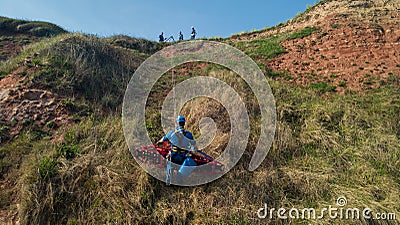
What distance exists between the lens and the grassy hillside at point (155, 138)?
4.89 metres

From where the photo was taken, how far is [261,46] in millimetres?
15070

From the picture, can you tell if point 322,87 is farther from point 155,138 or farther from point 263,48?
point 155,138

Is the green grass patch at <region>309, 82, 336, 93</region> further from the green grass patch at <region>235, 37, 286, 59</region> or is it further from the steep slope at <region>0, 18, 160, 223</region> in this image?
the steep slope at <region>0, 18, 160, 223</region>

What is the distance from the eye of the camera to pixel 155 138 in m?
7.08

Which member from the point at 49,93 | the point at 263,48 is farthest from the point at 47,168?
the point at 263,48

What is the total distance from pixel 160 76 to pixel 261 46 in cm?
658

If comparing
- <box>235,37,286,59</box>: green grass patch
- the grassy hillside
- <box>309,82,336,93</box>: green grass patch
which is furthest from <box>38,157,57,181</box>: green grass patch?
<box>235,37,286,59</box>: green grass patch

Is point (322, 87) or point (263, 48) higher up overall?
point (263, 48)

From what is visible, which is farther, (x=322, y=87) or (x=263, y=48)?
(x=263, y=48)

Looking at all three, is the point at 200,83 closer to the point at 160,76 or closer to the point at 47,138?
the point at 160,76

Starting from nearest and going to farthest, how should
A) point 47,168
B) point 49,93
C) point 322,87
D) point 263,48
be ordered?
point 47,168, point 49,93, point 322,87, point 263,48

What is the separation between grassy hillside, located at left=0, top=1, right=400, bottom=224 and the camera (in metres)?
4.89

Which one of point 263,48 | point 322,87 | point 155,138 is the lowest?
point 155,138

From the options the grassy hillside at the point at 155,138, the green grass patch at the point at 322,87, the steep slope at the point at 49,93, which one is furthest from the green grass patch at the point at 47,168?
the green grass patch at the point at 322,87
